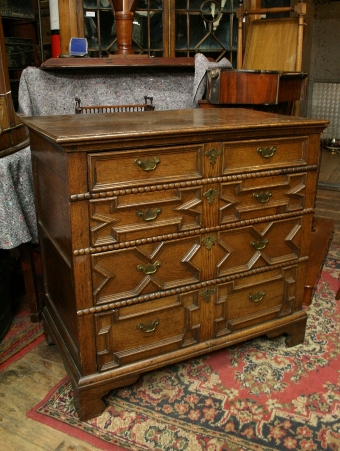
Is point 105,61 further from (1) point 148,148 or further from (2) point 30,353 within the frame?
(2) point 30,353

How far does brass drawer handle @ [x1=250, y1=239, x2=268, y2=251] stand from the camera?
1859mm

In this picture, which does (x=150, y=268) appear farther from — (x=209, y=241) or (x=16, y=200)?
(x=16, y=200)

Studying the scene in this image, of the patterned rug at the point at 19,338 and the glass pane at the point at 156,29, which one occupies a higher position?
the glass pane at the point at 156,29

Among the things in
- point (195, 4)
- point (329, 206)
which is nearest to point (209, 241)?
point (195, 4)

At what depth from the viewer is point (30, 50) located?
4.75 m

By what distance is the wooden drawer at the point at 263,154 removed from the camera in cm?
Result: 169

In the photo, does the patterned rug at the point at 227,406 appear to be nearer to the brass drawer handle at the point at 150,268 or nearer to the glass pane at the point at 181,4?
the brass drawer handle at the point at 150,268

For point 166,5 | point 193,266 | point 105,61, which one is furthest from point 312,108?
point 193,266

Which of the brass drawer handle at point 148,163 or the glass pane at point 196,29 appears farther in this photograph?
the glass pane at point 196,29

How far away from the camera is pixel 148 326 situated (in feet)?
5.70

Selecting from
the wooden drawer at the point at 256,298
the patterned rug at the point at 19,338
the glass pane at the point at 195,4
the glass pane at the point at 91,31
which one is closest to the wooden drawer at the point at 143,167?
the wooden drawer at the point at 256,298

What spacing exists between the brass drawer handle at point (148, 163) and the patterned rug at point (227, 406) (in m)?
0.90

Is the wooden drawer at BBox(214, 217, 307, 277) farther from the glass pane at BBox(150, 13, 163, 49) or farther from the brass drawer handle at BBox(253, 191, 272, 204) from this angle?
the glass pane at BBox(150, 13, 163, 49)

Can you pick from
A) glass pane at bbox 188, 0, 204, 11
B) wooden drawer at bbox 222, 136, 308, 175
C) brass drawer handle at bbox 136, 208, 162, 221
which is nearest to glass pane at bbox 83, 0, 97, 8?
glass pane at bbox 188, 0, 204, 11
